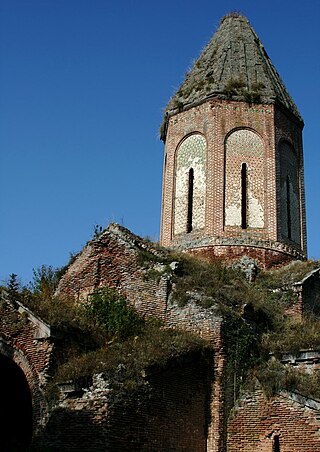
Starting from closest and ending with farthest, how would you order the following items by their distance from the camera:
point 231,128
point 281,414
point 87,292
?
point 281,414 < point 87,292 < point 231,128

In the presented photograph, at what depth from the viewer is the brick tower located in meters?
18.7

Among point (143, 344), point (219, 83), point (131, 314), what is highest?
point (219, 83)

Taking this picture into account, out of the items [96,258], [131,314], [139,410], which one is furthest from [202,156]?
[139,410]

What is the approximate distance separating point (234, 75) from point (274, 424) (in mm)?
11733

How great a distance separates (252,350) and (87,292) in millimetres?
4910

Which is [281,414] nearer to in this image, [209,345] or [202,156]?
[209,345]

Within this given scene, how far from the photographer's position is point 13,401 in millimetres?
14547

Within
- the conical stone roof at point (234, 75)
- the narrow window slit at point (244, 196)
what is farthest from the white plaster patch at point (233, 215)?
the conical stone roof at point (234, 75)

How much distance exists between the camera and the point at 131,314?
606 inches

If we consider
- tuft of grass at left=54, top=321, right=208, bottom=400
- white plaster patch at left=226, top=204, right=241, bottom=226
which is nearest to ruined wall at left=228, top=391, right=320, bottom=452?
tuft of grass at left=54, top=321, right=208, bottom=400

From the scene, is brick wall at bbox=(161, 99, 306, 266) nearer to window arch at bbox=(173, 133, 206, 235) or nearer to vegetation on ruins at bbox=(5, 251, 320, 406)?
window arch at bbox=(173, 133, 206, 235)

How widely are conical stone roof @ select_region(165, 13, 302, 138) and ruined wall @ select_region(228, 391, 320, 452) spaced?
1015cm

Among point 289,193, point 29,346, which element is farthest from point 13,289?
point 289,193

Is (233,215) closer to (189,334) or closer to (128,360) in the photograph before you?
(189,334)
